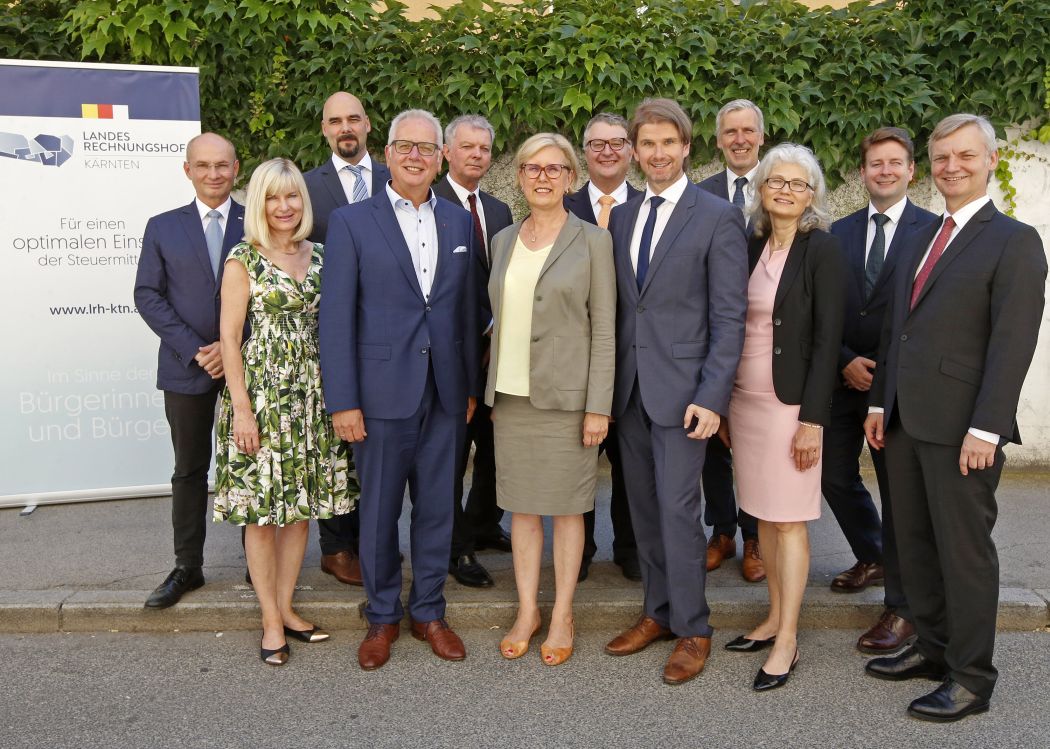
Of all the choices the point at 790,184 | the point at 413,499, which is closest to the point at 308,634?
the point at 413,499

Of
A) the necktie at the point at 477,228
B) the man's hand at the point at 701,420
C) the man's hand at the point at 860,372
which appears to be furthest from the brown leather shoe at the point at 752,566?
the necktie at the point at 477,228

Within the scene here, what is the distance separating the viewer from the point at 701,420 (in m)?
3.54

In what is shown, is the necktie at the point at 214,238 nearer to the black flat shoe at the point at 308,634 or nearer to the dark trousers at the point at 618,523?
the black flat shoe at the point at 308,634

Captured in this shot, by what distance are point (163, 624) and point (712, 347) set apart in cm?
282

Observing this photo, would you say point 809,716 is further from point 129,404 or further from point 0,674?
point 129,404

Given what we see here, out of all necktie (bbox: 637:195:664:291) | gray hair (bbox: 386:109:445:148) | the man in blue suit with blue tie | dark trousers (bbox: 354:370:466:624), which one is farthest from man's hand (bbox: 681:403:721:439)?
gray hair (bbox: 386:109:445:148)

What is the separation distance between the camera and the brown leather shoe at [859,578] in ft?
14.3

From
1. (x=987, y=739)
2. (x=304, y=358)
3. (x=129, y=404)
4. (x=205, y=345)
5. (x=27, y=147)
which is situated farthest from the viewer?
(x=129, y=404)

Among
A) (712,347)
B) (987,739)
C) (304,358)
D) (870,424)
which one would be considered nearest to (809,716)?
(987,739)

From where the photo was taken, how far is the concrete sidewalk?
4.22 m

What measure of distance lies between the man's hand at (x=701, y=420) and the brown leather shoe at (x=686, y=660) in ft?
2.89

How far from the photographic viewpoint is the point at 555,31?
5.87 meters

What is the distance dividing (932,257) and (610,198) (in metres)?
1.54

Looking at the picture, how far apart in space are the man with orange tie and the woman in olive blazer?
0.51 meters
